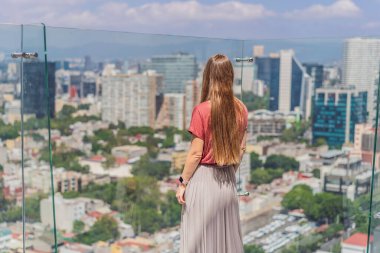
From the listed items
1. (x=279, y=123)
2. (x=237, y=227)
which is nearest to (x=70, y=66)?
(x=279, y=123)

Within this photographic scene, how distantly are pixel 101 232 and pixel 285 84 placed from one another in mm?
6375

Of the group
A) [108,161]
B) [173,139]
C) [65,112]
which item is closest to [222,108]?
[65,112]

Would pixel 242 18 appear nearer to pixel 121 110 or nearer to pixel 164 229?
pixel 121 110

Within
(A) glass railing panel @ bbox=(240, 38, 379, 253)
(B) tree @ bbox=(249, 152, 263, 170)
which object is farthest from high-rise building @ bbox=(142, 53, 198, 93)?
(B) tree @ bbox=(249, 152, 263, 170)

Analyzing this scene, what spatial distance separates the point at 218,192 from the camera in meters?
2.13

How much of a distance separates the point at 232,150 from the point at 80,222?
12.1 meters

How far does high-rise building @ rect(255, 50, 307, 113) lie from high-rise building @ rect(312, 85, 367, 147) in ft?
2.01

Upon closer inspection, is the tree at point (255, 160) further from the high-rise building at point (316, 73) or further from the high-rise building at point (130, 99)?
the high-rise building at point (130, 99)

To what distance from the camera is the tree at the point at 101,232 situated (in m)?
12.4

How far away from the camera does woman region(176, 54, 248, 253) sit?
206 centimetres

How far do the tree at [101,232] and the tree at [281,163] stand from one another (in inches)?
206

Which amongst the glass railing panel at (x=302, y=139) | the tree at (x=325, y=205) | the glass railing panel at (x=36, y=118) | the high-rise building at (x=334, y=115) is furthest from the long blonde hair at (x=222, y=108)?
the high-rise building at (x=334, y=115)

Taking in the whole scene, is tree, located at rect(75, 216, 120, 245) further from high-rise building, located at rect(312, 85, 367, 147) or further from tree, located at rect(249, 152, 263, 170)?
high-rise building, located at rect(312, 85, 367, 147)

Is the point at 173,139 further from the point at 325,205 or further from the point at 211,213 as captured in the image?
the point at 211,213
